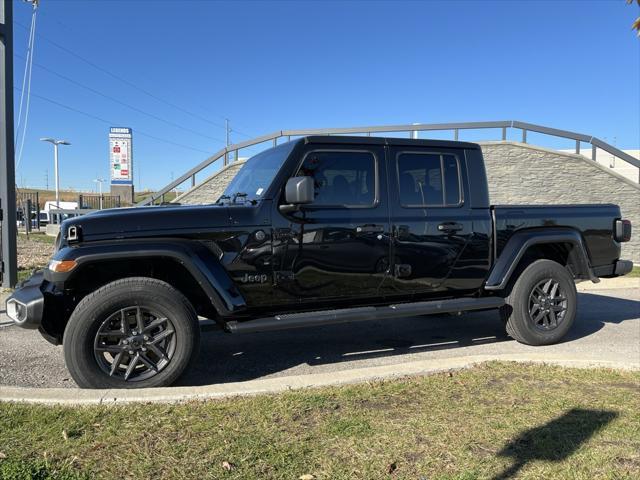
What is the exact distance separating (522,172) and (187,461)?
1413cm

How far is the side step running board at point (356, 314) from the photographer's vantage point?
4.34 m

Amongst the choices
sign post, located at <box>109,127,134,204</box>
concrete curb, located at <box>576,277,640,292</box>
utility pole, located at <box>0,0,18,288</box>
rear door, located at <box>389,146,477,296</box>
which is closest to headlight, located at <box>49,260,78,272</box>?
rear door, located at <box>389,146,477,296</box>

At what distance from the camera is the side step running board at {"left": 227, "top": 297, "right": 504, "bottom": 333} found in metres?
4.34

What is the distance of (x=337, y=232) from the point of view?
4621mm

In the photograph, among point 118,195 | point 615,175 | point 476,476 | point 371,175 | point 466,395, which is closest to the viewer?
point 476,476

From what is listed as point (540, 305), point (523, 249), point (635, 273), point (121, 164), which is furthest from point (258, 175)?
point (121, 164)

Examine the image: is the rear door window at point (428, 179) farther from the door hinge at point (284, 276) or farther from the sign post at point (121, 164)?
the sign post at point (121, 164)

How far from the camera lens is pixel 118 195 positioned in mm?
21797

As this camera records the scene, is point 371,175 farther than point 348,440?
Yes

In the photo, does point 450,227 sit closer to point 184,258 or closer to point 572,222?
point 572,222

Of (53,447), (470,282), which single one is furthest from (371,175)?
(53,447)

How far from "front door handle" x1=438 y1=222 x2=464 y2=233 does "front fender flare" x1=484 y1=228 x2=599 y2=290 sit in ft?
2.00

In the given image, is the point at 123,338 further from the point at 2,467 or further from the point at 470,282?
the point at 470,282

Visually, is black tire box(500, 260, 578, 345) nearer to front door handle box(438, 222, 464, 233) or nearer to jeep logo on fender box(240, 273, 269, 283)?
front door handle box(438, 222, 464, 233)
